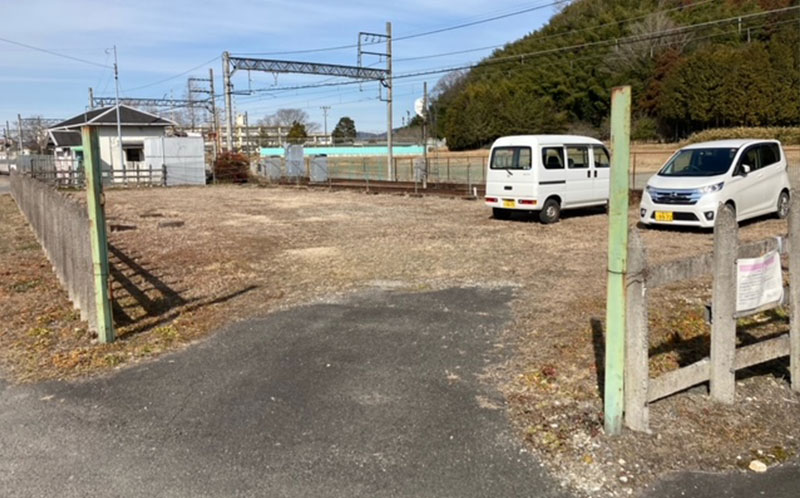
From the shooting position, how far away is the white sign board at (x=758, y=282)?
392 centimetres

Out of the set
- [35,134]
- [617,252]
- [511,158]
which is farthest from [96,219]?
[35,134]

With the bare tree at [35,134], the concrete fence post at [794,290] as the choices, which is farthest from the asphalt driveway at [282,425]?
the bare tree at [35,134]

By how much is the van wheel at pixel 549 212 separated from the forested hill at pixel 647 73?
3743 cm

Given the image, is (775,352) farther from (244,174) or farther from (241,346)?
(244,174)

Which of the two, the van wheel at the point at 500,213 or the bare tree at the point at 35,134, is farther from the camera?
the bare tree at the point at 35,134

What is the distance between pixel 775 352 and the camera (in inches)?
167

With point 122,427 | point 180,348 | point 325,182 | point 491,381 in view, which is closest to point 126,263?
point 180,348

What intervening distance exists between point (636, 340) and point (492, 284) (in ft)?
14.6

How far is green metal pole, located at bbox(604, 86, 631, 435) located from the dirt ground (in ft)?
0.75

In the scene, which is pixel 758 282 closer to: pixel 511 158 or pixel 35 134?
pixel 511 158

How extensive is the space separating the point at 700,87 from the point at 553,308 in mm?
57804

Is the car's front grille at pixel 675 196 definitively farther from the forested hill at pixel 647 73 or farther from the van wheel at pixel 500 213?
the forested hill at pixel 647 73

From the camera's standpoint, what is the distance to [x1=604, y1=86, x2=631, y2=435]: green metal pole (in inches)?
130

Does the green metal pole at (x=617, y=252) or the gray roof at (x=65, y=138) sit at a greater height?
the gray roof at (x=65, y=138)
